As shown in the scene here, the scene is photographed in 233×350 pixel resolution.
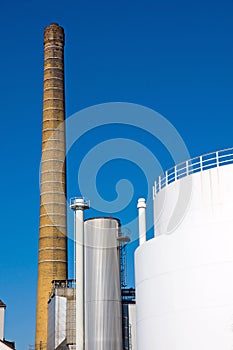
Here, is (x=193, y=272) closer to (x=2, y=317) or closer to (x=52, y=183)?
(x=52, y=183)

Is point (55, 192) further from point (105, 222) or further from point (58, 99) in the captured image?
point (105, 222)

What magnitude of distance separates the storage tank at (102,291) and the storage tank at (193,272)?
10.7m

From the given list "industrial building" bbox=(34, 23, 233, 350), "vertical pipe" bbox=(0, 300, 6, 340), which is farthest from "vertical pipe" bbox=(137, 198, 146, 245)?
"vertical pipe" bbox=(0, 300, 6, 340)

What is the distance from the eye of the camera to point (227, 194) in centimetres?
1727

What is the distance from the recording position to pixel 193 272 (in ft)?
55.3

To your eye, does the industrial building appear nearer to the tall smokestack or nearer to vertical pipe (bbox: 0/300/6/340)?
the tall smokestack

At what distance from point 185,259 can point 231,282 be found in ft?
5.39

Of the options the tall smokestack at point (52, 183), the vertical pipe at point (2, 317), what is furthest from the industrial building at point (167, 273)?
the vertical pipe at point (2, 317)

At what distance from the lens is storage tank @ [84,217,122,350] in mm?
29734

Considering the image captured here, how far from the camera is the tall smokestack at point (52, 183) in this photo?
40312mm

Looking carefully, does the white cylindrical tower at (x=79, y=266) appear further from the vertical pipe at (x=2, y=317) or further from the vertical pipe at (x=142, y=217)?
the vertical pipe at (x=2, y=317)

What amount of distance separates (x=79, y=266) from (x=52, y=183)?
14511 mm

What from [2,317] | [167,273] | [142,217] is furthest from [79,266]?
[2,317]

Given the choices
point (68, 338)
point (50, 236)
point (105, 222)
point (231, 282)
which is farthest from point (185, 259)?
point (50, 236)
